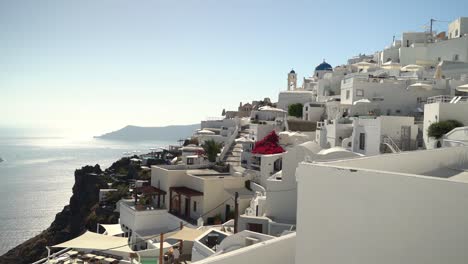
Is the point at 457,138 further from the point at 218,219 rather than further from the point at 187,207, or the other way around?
the point at 187,207

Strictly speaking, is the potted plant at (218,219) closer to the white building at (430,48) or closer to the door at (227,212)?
the door at (227,212)

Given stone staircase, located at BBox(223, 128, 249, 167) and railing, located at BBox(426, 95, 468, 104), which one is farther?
stone staircase, located at BBox(223, 128, 249, 167)

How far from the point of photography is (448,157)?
896 cm

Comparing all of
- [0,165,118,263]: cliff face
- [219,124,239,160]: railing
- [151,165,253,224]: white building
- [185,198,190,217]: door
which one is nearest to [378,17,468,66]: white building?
[219,124,239,160]: railing

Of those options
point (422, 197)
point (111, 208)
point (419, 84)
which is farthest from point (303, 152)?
point (111, 208)

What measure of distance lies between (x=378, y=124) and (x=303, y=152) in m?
5.02

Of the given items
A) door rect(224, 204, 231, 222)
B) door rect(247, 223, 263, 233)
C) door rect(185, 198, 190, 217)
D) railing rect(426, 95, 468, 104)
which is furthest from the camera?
door rect(185, 198, 190, 217)

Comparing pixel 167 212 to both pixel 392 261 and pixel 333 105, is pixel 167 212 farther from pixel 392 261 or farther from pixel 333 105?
pixel 392 261

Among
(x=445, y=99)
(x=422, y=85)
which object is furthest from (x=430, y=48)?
(x=445, y=99)

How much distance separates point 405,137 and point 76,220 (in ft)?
135

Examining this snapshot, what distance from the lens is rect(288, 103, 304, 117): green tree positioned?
146ft

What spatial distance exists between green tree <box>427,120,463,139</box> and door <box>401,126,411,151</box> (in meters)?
2.43

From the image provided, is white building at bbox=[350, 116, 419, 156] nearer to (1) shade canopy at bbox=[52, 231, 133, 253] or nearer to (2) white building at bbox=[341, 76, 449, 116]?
(2) white building at bbox=[341, 76, 449, 116]

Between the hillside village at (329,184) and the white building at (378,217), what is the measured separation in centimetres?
1
